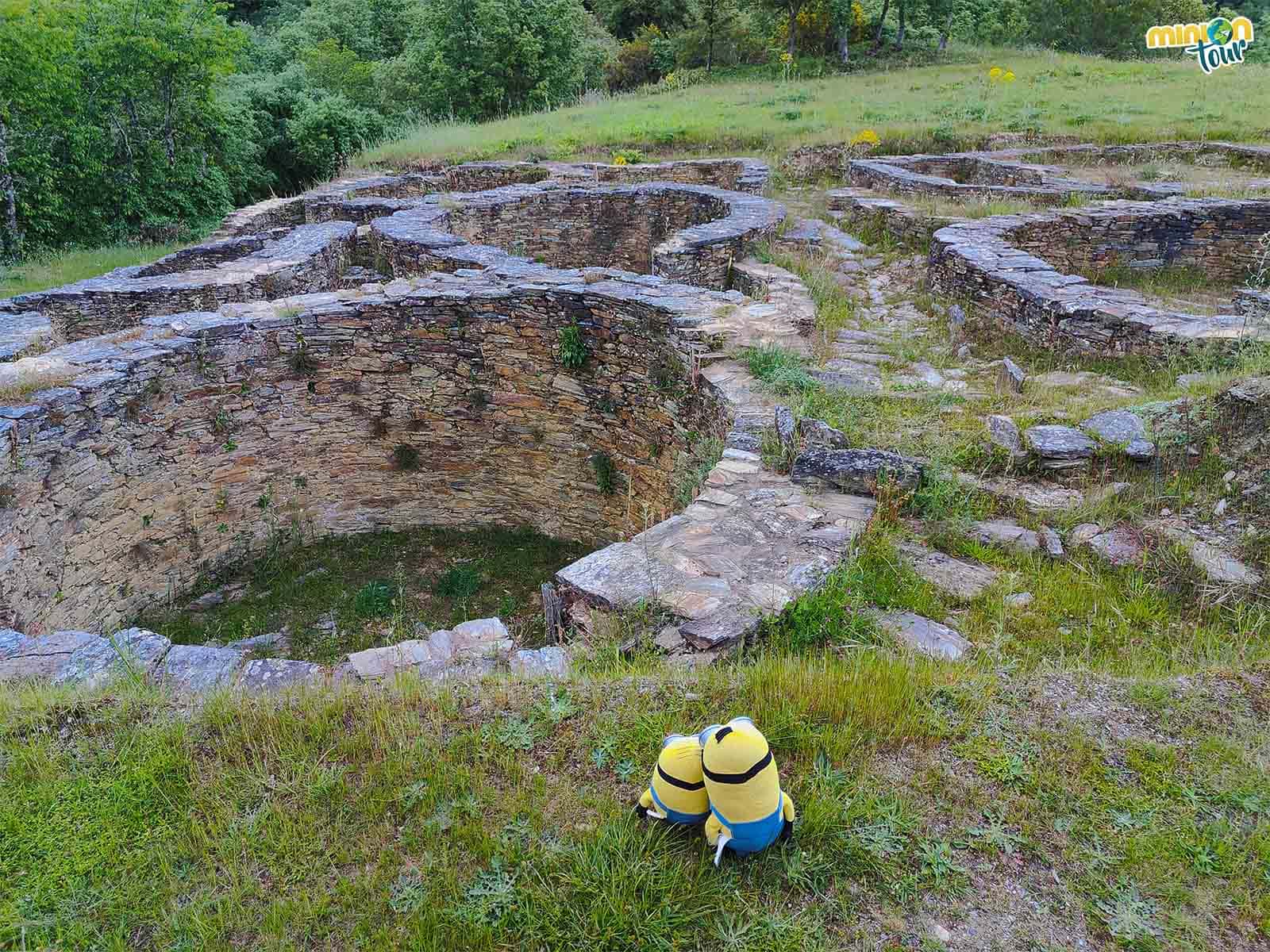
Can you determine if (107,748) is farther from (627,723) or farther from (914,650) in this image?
(914,650)

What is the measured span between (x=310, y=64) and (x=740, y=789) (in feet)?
108

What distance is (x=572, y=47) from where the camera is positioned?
83.3 ft

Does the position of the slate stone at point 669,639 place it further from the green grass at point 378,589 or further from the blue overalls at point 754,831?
the green grass at point 378,589

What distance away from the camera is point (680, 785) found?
233 cm

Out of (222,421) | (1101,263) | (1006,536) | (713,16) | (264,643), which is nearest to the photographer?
(1006,536)

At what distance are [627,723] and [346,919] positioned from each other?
109 cm

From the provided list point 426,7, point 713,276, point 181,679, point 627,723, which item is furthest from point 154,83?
point 627,723

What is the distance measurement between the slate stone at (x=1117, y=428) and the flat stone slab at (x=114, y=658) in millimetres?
5255

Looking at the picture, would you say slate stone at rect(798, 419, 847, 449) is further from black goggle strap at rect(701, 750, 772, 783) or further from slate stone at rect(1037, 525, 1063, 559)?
black goggle strap at rect(701, 750, 772, 783)

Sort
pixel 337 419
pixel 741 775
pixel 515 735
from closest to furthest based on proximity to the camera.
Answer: pixel 741 775 → pixel 515 735 → pixel 337 419

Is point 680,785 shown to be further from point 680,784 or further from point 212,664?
point 212,664

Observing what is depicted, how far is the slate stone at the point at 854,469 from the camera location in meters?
4.45

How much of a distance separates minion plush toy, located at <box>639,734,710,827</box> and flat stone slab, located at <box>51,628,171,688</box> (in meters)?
2.25

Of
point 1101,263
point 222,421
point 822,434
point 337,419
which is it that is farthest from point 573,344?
point 1101,263
